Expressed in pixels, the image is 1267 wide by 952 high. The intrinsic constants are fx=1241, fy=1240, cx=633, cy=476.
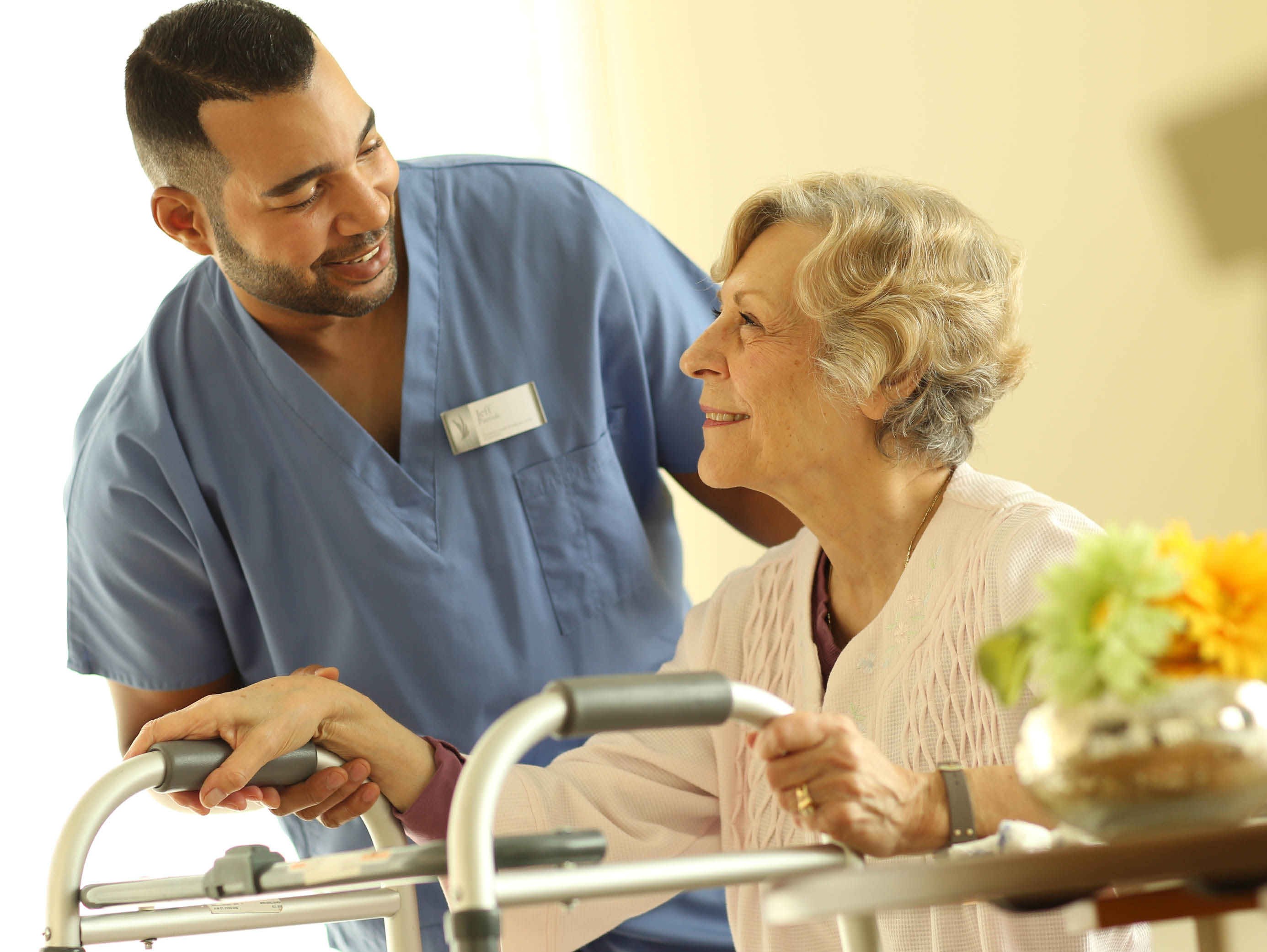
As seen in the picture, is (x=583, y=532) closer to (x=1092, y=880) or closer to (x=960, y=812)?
(x=960, y=812)

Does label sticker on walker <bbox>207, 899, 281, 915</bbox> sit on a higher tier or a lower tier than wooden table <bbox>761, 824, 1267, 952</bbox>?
lower

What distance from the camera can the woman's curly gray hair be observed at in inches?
53.9

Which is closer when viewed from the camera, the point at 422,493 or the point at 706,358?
the point at 706,358

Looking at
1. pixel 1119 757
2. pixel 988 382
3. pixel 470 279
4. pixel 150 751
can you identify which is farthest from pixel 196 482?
pixel 1119 757

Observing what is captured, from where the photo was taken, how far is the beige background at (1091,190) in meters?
1.84

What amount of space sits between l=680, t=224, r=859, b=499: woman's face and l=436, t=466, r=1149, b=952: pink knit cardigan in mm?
150

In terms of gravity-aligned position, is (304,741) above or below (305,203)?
below

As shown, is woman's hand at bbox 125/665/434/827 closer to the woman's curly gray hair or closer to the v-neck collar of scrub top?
the v-neck collar of scrub top

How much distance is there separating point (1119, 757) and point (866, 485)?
74 cm

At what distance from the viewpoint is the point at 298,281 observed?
1.58 m

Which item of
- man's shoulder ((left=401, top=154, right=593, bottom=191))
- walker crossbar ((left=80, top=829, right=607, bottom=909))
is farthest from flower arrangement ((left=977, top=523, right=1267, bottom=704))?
man's shoulder ((left=401, top=154, right=593, bottom=191))

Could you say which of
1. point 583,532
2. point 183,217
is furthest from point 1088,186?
point 183,217

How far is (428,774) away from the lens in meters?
1.38

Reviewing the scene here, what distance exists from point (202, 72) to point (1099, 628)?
1312 mm
